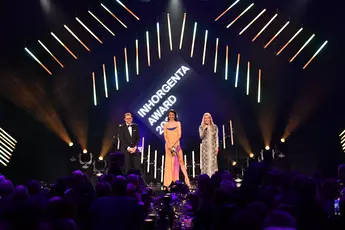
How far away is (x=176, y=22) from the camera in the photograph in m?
14.8

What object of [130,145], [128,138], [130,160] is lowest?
[130,160]

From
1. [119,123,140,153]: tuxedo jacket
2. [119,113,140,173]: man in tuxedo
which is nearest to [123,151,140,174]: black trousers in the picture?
[119,113,140,173]: man in tuxedo

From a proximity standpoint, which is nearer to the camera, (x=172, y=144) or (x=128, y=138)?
(x=128, y=138)

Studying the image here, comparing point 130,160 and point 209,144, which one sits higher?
point 209,144

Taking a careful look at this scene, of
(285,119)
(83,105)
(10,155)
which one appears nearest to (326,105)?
(285,119)

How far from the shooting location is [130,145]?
38.2ft

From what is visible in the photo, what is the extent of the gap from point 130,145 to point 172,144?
1068mm

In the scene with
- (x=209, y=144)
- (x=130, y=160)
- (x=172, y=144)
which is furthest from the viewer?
(x=172, y=144)

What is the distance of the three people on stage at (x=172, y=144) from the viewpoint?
11656mm

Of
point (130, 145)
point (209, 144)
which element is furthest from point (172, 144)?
point (130, 145)

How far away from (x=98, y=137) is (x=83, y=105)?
104cm

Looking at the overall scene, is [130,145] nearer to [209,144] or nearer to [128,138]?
[128,138]

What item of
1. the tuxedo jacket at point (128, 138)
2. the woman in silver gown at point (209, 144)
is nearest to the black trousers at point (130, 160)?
the tuxedo jacket at point (128, 138)

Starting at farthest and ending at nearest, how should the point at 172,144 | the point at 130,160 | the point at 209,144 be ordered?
the point at 172,144 → the point at 209,144 → the point at 130,160
